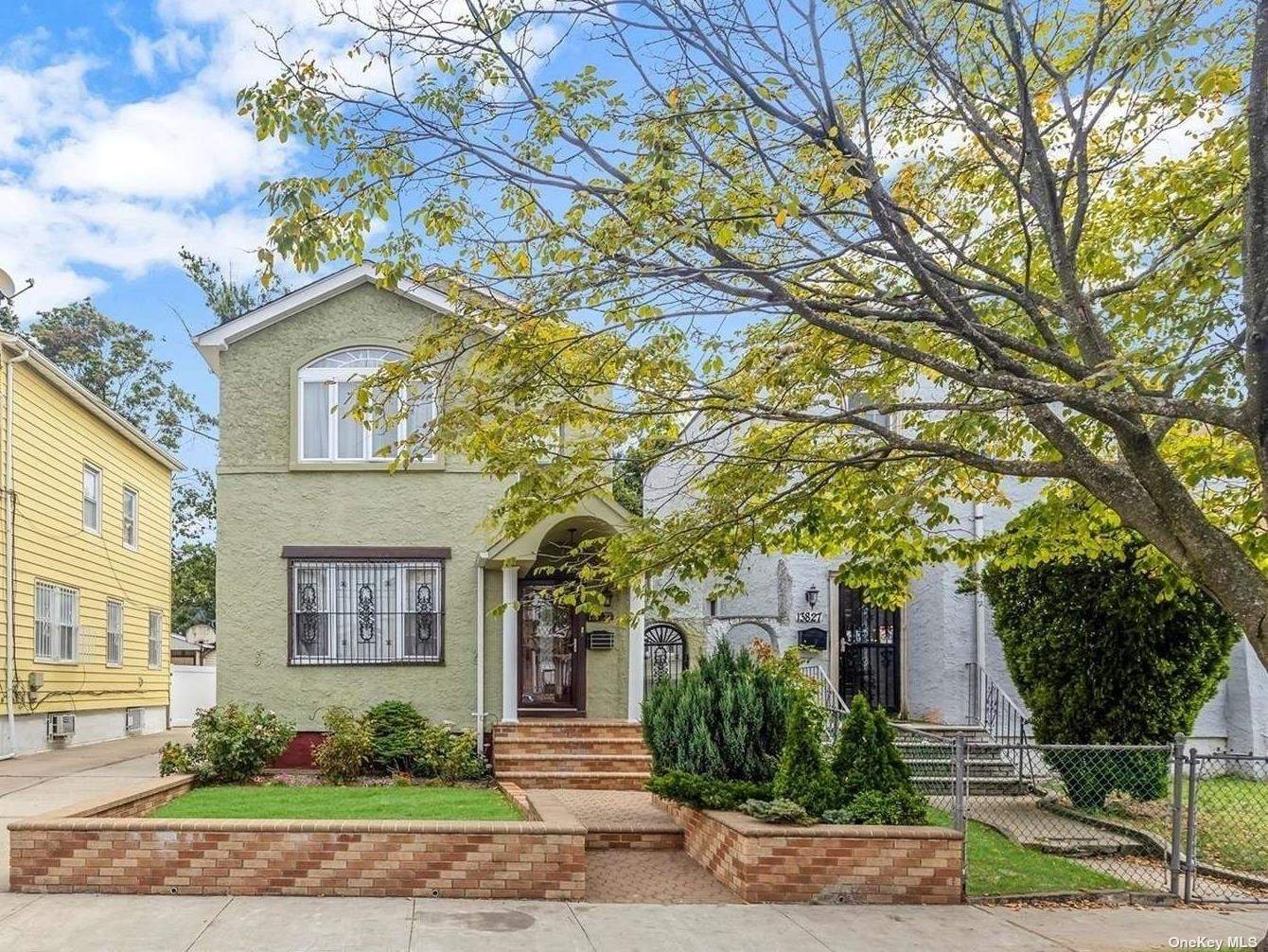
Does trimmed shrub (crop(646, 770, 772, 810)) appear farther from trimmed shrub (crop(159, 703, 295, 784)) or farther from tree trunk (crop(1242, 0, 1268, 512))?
trimmed shrub (crop(159, 703, 295, 784))

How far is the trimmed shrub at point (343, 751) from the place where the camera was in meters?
12.3

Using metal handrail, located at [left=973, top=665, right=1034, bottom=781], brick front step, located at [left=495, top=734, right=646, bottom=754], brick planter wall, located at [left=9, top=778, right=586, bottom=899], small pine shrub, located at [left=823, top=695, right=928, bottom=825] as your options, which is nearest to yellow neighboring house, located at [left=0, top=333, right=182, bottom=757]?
brick front step, located at [left=495, top=734, right=646, bottom=754]

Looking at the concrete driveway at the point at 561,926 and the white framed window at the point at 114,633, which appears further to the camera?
the white framed window at the point at 114,633

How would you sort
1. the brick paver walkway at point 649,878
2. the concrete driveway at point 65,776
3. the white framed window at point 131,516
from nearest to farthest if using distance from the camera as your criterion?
the brick paver walkway at point 649,878, the concrete driveway at point 65,776, the white framed window at point 131,516

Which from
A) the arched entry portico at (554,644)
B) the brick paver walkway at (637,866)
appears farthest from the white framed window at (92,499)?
the brick paver walkway at (637,866)

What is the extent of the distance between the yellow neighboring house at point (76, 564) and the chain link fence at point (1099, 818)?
46.8 ft

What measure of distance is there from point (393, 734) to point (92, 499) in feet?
38.1

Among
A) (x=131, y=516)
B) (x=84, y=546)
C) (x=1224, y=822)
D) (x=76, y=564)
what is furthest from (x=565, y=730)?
A: (x=131, y=516)

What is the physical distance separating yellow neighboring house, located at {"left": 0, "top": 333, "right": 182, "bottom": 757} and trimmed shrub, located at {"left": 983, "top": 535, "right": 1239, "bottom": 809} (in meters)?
15.4

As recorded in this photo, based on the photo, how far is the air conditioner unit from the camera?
18688 mm

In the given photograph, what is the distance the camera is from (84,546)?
20.7 meters

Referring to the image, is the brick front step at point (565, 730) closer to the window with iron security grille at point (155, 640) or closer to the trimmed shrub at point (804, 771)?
the trimmed shrub at point (804, 771)

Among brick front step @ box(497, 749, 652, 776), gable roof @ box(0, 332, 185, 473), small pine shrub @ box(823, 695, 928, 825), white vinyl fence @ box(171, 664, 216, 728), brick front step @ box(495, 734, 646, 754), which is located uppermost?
gable roof @ box(0, 332, 185, 473)

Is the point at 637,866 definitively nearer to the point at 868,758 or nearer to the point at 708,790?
the point at 708,790
